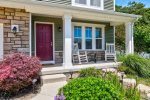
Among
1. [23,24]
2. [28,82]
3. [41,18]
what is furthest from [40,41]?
[28,82]

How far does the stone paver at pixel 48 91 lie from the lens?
6.88m

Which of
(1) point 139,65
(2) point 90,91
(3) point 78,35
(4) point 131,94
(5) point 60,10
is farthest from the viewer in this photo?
(3) point 78,35

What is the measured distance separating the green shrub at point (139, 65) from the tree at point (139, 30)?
8.86 meters

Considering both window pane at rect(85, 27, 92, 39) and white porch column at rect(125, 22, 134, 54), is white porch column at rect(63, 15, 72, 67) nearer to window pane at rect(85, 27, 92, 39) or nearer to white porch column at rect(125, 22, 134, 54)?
window pane at rect(85, 27, 92, 39)

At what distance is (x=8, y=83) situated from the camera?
678cm

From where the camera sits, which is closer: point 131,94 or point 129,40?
point 131,94

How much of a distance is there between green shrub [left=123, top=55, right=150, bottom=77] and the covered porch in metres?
1.68

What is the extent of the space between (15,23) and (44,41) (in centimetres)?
294

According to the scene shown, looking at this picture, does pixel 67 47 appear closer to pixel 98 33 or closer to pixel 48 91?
pixel 48 91

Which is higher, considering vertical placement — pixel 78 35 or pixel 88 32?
pixel 88 32

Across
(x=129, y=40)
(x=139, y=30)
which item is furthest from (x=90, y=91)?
(x=139, y=30)

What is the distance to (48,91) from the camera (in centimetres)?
744

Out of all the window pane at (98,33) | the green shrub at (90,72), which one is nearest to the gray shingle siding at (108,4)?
the window pane at (98,33)

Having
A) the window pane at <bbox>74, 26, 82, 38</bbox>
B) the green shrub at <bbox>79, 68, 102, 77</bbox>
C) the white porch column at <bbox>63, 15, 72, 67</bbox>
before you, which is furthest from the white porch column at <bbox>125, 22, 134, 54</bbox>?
the green shrub at <bbox>79, 68, 102, 77</bbox>
